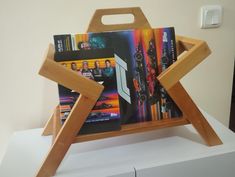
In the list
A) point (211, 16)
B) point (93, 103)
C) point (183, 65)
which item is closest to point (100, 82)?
point (93, 103)

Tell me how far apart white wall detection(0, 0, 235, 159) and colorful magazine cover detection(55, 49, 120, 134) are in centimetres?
29

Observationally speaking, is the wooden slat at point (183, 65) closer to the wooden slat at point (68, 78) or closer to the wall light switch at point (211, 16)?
the wooden slat at point (68, 78)

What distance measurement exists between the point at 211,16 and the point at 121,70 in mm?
519

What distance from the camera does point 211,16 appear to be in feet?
3.06

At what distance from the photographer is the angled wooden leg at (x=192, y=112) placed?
61 centimetres

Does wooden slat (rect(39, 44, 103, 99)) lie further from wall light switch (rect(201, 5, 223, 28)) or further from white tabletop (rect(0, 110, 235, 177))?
wall light switch (rect(201, 5, 223, 28))

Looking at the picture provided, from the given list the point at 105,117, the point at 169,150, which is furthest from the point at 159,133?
the point at 105,117

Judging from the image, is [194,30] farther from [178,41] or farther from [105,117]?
[105,117]

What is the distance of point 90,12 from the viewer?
2.72 feet

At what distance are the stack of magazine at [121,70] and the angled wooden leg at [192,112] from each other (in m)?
0.04

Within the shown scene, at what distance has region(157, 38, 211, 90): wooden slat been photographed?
58 centimetres

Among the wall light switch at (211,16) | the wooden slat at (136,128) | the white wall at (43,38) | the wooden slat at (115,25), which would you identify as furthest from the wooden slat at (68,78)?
the wall light switch at (211,16)

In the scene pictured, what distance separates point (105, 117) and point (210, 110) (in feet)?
2.10

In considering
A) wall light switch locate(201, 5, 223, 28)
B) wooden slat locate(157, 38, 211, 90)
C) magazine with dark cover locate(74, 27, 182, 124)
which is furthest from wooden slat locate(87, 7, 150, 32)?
wall light switch locate(201, 5, 223, 28)
